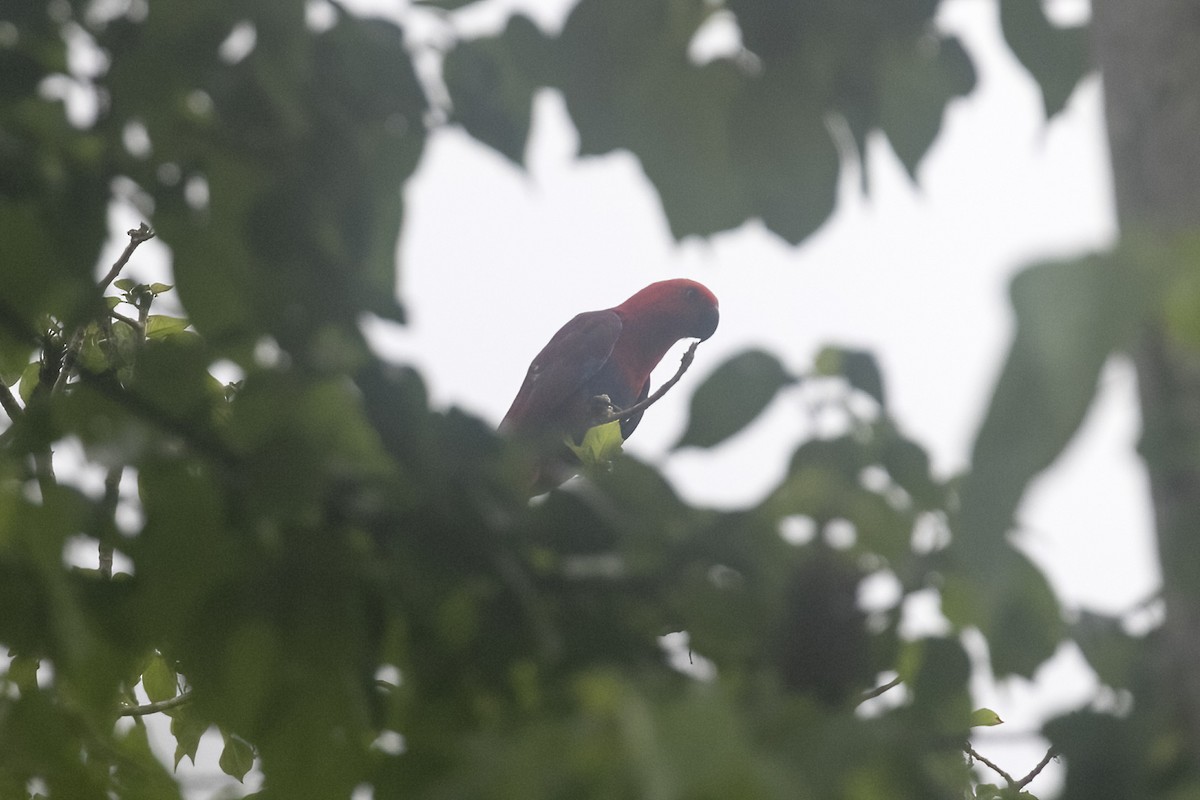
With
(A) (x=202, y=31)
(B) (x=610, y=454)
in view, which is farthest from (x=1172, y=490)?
(B) (x=610, y=454)

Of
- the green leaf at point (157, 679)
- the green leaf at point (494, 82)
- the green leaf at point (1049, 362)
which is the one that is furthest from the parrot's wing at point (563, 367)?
the green leaf at point (1049, 362)

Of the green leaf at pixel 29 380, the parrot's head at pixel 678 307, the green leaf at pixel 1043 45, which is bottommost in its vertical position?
the green leaf at pixel 1043 45

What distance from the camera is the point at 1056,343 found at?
1.53 feet

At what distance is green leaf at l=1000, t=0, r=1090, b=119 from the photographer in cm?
82

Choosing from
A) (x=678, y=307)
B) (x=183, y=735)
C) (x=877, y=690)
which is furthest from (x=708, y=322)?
(x=877, y=690)

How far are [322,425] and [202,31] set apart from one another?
0.84 feet

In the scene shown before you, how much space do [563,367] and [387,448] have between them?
3932 millimetres

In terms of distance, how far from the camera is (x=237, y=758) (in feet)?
4.50

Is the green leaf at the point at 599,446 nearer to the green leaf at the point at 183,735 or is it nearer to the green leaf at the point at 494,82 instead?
the green leaf at the point at 183,735

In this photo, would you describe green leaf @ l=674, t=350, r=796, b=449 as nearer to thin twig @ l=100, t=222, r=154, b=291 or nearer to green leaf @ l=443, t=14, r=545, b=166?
green leaf @ l=443, t=14, r=545, b=166

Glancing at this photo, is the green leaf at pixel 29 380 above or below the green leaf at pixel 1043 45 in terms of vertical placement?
above

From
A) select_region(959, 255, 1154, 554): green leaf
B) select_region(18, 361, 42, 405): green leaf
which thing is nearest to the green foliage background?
select_region(959, 255, 1154, 554): green leaf

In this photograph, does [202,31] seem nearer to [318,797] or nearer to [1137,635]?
[318,797]

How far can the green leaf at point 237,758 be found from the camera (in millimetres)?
1234
